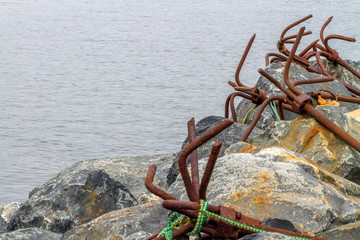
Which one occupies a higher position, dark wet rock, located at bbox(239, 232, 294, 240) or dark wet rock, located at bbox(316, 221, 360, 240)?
dark wet rock, located at bbox(239, 232, 294, 240)

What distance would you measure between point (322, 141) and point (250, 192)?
1076mm

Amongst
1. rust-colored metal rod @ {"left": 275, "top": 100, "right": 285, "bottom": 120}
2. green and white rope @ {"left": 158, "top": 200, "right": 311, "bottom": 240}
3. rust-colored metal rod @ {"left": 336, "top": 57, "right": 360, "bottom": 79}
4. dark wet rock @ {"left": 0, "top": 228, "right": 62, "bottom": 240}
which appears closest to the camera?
green and white rope @ {"left": 158, "top": 200, "right": 311, "bottom": 240}

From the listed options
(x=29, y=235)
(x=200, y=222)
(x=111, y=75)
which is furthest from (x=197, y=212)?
(x=111, y=75)

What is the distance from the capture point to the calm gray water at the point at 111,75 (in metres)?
8.37

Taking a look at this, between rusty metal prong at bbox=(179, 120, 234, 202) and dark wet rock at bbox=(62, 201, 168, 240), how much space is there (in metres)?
0.84

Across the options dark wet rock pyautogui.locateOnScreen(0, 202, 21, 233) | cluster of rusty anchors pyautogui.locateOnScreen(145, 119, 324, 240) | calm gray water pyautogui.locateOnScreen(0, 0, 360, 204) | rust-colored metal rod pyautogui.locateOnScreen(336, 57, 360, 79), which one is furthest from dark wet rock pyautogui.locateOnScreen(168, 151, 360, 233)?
calm gray water pyautogui.locateOnScreen(0, 0, 360, 204)

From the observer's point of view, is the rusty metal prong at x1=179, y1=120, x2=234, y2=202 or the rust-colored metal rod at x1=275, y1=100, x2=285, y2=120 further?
the rust-colored metal rod at x1=275, y1=100, x2=285, y2=120

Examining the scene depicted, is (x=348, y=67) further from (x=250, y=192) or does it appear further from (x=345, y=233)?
(x=345, y=233)

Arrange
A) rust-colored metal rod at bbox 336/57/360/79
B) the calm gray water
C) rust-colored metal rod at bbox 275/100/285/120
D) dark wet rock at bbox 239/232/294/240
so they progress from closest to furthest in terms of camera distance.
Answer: dark wet rock at bbox 239/232/294/240
rust-colored metal rod at bbox 275/100/285/120
rust-colored metal rod at bbox 336/57/360/79
the calm gray water

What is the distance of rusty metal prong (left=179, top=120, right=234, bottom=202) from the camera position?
1558 millimetres

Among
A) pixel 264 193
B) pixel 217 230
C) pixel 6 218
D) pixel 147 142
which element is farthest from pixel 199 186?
pixel 147 142

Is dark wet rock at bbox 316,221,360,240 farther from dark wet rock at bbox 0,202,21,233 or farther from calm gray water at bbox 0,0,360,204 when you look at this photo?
calm gray water at bbox 0,0,360,204

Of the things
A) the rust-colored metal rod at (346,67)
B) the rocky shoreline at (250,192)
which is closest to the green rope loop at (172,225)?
the rocky shoreline at (250,192)

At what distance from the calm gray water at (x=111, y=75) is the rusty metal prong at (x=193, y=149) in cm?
507
